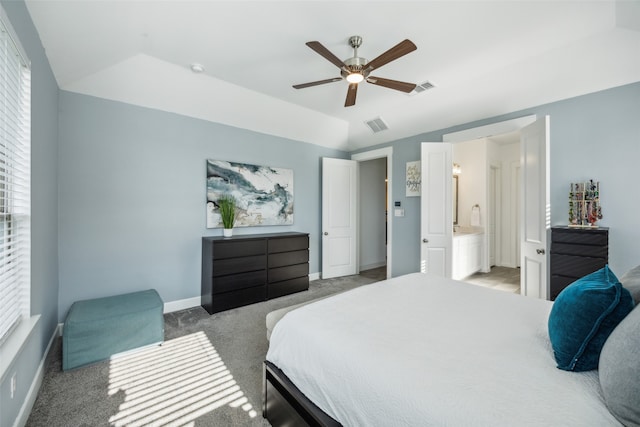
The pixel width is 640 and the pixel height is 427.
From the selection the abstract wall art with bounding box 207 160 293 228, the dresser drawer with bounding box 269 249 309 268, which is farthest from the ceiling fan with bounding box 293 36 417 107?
the dresser drawer with bounding box 269 249 309 268

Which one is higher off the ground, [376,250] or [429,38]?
[429,38]

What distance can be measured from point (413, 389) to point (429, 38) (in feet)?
8.93

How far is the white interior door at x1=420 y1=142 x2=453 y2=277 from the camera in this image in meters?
3.79

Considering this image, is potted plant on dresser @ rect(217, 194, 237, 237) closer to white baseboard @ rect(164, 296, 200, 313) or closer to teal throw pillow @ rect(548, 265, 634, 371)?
white baseboard @ rect(164, 296, 200, 313)

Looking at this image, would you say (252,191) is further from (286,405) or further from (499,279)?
(499,279)

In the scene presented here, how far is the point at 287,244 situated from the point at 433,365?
307 centimetres

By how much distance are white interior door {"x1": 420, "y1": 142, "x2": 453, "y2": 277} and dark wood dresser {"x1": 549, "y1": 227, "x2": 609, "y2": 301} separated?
46.9 inches

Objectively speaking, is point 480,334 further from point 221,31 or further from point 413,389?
point 221,31

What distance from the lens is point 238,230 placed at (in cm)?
397

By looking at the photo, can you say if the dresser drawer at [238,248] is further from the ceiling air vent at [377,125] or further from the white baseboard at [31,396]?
the ceiling air vent at [377,125]

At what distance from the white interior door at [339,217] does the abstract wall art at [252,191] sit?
72 centimetres

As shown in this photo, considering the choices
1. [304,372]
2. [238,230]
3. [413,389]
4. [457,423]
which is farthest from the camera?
[238,230]

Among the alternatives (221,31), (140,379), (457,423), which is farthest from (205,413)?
(221,31)

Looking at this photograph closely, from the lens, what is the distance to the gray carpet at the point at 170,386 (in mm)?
1681
